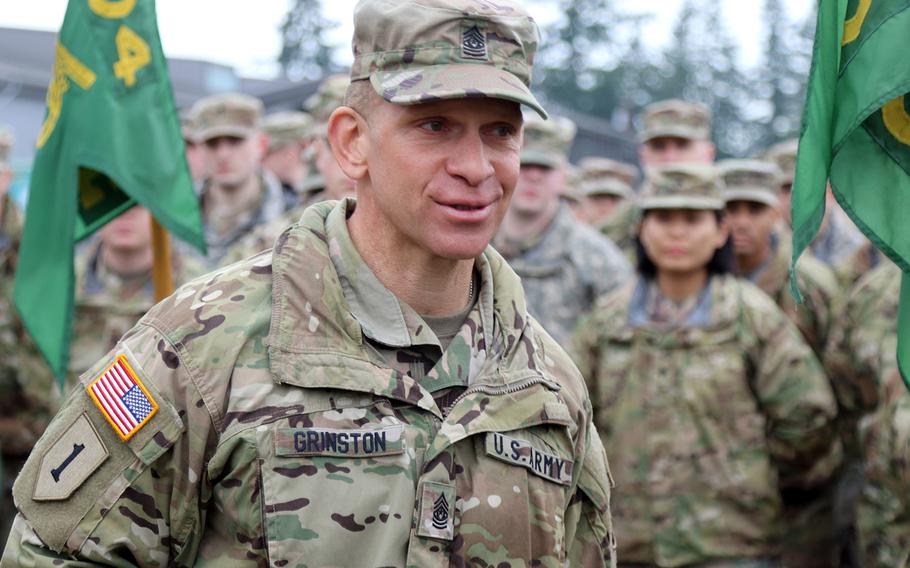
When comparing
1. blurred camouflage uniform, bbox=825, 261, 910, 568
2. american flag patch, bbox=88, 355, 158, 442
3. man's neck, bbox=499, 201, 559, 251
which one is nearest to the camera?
american flag patch, bbox=88, 355, 158, 442

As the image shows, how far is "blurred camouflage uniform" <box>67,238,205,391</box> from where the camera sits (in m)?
7.98

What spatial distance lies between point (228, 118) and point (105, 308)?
11.5 ft

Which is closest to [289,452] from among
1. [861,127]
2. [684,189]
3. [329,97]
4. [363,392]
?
[363,392]

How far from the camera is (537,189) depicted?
31.3ft

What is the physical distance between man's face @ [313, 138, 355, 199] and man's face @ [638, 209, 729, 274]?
1.75 m

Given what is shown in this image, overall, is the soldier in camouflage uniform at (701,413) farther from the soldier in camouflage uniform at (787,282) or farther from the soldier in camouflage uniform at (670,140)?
the soldier in camouflage uniform at (670,140)

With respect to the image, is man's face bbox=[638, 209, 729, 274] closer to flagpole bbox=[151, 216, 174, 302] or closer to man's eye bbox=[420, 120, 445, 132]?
flagpole bbox=[151, 216, 174, 302]

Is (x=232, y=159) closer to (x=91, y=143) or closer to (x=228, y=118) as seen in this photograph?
(x=228, y=118)

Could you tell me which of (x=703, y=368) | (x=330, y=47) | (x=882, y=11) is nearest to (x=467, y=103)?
(x=882, y=11)

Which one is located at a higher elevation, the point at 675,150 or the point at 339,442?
the point at 675,150

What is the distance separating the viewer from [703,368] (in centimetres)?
690

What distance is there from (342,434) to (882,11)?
181 centimetres

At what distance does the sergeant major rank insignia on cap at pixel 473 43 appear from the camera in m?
3.17

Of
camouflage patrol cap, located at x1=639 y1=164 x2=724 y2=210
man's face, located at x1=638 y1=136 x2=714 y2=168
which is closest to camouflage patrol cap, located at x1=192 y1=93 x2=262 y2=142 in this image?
man's face, located at x1=638 y1=136 x2=714 y2=168
